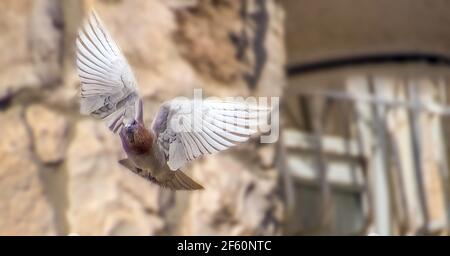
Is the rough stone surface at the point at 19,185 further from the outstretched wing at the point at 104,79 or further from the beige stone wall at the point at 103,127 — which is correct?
the outstretched wing at the point at 104,79

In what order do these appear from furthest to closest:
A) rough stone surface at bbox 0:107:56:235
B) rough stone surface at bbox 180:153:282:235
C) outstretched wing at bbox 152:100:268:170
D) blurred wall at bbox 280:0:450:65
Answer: blurred wall at bbox 280:0:450:65 < rough stone surface at bbox 180:153:282:235 < rough stone surface at bbox 0:107:56:235 < outstretched wing at bbox 152:100:268:170

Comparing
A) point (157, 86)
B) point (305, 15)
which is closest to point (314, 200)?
point (305, 15)

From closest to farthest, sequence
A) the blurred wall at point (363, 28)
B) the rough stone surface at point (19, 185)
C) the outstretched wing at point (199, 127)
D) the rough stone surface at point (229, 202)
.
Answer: the outstretched wing at point (199, 127) → the rough stone surface at point (19, 185) → the rough stone surface at point (229, 202) → the blurred wall at point (363, 28)

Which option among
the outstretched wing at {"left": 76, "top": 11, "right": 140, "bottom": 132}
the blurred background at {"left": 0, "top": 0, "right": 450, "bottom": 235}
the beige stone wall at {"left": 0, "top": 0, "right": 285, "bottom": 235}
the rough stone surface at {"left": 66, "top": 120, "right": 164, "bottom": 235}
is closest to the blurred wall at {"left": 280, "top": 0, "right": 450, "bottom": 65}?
the blurred background at {"left": 0, "top": 0, "right": 450, "bottom": 235}

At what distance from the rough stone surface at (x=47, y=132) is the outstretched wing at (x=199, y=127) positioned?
2.38 feet

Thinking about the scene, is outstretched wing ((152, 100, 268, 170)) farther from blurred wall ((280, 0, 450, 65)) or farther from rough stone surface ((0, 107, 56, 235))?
blurred wall ((280, 0, 450, 65))

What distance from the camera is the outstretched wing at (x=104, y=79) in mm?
526

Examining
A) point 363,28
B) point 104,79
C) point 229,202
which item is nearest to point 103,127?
point 229,202

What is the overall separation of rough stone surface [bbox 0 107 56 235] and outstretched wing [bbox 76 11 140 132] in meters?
0.68

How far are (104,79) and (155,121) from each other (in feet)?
0.15

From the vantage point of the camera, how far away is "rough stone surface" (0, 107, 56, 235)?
3.90ft

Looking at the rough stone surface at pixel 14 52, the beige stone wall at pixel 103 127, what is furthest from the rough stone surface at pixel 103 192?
the rough stone surface at pixel 14 52

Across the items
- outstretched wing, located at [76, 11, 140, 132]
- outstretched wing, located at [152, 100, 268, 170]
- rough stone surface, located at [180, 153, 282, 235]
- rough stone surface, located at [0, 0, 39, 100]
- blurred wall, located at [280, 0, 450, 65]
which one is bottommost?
rough stone surface, located at [180, 153, 282, 235]

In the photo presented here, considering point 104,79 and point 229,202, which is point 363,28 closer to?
point 229,202
